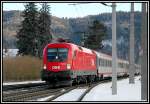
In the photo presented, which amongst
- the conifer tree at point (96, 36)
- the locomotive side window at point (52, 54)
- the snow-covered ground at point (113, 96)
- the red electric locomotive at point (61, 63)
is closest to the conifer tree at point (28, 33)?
the conifer tree at point (96, 36)

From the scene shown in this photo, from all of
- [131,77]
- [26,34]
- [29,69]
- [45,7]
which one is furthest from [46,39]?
[131,77]

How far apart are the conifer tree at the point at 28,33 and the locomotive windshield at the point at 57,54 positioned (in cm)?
4583

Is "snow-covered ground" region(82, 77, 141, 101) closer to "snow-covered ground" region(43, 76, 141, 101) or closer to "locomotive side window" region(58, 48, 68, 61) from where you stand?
"snow-covered ground" region(43, 76, 141, 101)

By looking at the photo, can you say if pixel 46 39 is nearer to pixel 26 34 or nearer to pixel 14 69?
pixel 26 34

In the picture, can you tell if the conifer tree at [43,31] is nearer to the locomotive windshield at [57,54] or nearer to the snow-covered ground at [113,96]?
the locomotive windshield at [57,54]

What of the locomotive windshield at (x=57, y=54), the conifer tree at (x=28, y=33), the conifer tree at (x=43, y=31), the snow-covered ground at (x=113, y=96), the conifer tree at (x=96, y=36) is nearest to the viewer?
the snow-covered ground at (x=113, y=96)

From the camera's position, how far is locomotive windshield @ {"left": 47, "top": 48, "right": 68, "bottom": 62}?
33.6m

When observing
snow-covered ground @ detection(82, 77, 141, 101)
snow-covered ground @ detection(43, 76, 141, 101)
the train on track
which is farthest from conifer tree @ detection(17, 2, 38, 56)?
snow-covered ground @ detection(43, 76, 141, 101)

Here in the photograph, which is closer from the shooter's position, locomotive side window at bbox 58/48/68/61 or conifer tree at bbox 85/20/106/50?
locomotive side window at bbox 58/48/68/61

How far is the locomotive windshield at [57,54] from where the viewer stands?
110 feet

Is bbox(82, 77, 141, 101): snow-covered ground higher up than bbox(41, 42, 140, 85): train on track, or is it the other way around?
bbox(41, 42, 140, 85): train on track

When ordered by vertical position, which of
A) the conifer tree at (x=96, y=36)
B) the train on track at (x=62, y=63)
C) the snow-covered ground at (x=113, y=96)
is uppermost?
the conifer tree at (x=96, y=36)

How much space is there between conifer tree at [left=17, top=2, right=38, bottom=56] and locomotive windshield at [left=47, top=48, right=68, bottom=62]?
45.8m

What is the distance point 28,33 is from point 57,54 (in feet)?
166
